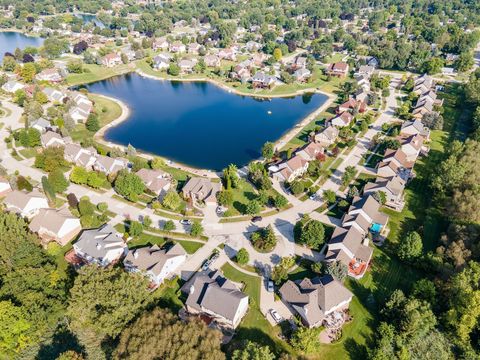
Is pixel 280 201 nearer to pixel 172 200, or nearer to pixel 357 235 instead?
pixel 357 235

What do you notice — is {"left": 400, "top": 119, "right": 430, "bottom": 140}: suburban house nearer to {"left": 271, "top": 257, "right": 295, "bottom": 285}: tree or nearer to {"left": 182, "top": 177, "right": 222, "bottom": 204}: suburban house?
{"left": 182, "top": 177, "right": 222, "bottom": 204}: suburban house

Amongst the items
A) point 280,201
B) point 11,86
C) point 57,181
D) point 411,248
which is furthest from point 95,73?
point 411,248

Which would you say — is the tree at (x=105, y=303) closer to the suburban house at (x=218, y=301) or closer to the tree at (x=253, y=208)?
the suburban house at (x=218, y=301)

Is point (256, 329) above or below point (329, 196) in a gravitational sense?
below

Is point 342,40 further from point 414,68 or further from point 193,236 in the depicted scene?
point 193,236

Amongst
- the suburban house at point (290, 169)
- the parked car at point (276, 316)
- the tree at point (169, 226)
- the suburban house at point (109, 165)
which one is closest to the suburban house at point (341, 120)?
the suburban house at point (290, 169)

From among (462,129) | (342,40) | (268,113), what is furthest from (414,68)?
(268,113)
